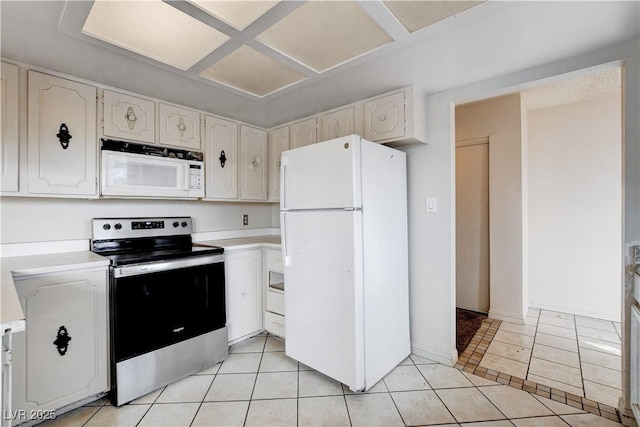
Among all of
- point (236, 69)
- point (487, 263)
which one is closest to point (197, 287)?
point (236, 69)

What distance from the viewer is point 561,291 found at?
3.30 meters

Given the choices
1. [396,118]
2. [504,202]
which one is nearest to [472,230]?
[504,202]

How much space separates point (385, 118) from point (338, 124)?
47 cm

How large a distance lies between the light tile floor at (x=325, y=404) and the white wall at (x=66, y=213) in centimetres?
120

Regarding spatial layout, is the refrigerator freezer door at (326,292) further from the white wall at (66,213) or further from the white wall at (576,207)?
the white wall at (576,207)

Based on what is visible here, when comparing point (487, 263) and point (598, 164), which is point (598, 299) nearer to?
point (487, 263)

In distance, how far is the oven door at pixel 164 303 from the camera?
6.13 feet

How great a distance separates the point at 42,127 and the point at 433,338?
3.15m

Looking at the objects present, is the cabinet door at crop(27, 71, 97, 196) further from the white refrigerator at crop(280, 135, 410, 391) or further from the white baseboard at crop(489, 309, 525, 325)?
the white baseboard at crop(489, 309, 525, 325)

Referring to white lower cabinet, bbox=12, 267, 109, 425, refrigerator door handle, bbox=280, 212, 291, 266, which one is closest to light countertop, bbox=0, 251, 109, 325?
white lower cabinet, bbox=12, 267, 109, 425

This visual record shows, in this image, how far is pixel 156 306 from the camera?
2.02 meters

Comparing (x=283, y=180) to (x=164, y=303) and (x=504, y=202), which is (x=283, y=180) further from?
(x=504, y=202)

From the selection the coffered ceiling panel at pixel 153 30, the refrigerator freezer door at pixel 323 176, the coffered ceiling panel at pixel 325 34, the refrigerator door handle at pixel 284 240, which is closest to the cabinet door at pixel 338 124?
the coffered ceiling panel at pixel 325 34

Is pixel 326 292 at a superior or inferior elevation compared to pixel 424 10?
inferior
